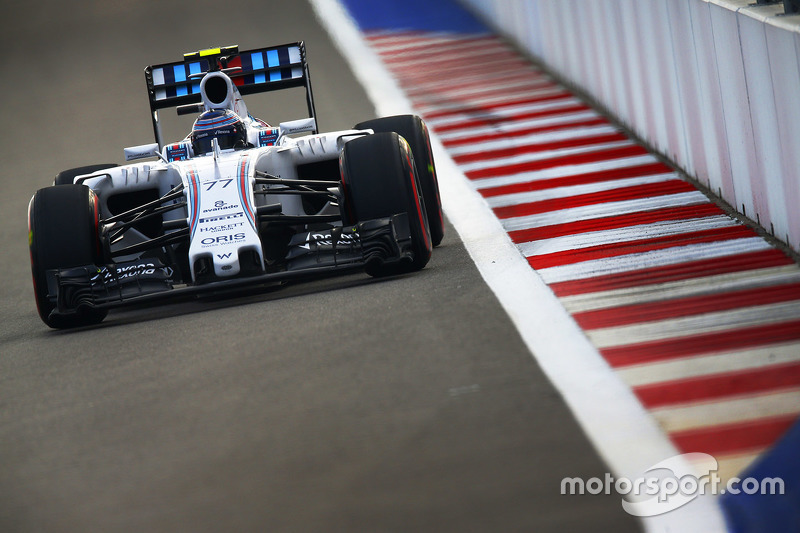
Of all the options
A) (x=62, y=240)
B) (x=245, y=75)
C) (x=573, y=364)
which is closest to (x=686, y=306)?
(x=573, y=364)

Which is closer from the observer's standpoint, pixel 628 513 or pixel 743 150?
pixel 628 513

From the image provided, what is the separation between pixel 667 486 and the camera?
12.4 ft

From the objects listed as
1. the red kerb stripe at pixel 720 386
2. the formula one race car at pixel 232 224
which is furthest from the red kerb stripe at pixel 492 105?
the red kerb stripe at pixel 720 386

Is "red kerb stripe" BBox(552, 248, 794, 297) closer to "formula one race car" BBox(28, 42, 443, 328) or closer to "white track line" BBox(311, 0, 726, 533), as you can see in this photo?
"white track line" BBox(311, 0, 726, 533)

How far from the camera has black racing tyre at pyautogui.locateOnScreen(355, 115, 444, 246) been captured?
8.21 m

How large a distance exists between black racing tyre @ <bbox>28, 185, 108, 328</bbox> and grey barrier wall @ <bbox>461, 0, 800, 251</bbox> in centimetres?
404

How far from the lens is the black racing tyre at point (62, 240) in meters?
7.30

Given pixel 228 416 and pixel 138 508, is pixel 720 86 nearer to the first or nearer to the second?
pixel 228 416

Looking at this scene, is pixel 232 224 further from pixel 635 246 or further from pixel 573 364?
pixel 573 364

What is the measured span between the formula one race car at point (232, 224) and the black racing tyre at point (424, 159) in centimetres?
2

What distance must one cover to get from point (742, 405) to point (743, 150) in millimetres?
3464

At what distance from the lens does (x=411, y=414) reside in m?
4.64

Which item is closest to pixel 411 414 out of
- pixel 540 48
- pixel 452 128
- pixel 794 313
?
pixel 794 313

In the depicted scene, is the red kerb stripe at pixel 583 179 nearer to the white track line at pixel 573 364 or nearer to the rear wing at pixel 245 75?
the white track line at pixel 573 364
